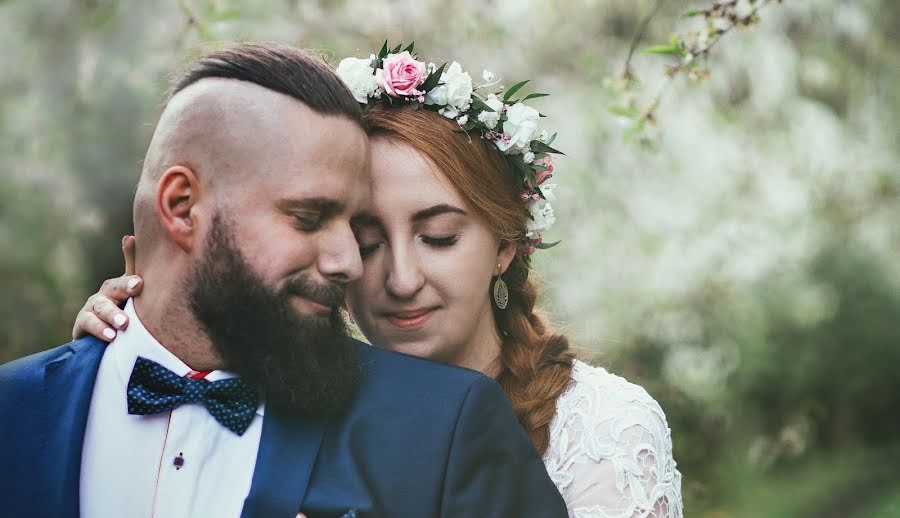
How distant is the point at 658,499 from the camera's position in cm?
313

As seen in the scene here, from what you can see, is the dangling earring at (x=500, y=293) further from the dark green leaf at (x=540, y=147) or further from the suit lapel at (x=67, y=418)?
the suit lapel at (x=67, y=418)

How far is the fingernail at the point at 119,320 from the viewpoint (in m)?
2.66

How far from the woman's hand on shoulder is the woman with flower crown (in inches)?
4.1

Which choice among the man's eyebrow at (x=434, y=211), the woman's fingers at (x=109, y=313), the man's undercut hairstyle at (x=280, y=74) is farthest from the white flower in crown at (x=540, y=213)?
the woman's fingers at (x=109, y=313)

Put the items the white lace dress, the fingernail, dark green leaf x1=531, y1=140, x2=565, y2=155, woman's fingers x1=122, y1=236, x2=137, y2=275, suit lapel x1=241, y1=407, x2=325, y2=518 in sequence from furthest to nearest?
1. dark green leaf x1=531, y1=140, x2=565, y2=155
2. the white lace dress
3. woman's fingers x1=122, y1=236, x2=137, y2=275
4. the fingernail
5. suit lapel x1=241, y1=407, x2=325, y2=518

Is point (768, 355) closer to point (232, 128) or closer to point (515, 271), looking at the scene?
point (515, 271)

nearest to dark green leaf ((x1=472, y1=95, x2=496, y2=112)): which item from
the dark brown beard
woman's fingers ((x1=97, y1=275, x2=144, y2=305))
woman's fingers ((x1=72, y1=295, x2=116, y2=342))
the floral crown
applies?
the floral crown

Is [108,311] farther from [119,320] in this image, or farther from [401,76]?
[401,76]

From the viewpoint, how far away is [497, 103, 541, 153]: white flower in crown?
135 inches

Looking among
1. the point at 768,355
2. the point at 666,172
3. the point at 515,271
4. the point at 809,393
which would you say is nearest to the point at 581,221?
the point at 666,172

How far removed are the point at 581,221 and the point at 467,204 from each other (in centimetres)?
570

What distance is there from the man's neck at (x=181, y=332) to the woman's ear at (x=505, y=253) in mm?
1310

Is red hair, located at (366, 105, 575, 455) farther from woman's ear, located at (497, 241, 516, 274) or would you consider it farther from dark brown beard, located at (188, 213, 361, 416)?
dark brown beard, located at (188, 213, 361, 416)

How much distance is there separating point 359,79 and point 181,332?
3.65 ft
